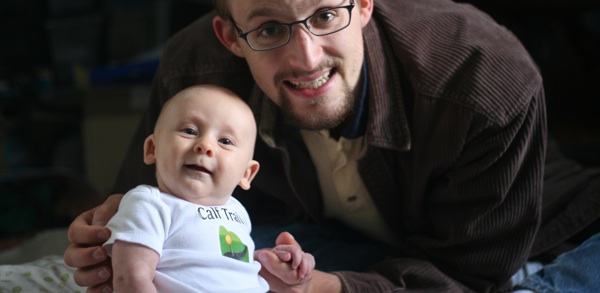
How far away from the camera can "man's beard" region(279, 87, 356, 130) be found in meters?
1.28

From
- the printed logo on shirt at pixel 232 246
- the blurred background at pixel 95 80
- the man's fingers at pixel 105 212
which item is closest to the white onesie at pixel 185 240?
the printed logo on shirt at pixel 232 246

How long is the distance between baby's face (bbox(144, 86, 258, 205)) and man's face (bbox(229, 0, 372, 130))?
18cm

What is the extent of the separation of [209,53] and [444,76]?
17.7 inches

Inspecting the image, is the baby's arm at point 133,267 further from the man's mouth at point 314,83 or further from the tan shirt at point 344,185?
the tan shirt at point 344,185

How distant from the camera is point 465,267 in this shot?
1420 mm

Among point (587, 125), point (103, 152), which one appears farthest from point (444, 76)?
point (587, 125)

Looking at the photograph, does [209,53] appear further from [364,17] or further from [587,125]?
[587,125]

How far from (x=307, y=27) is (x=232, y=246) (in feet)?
1.28

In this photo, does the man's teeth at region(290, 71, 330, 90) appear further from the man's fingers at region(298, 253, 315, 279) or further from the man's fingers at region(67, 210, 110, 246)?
the man's fingers at region(67, 210, 110, 246)

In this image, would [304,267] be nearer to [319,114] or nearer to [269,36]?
[319,114]

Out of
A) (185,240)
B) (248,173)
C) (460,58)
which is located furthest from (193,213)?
(460,58)

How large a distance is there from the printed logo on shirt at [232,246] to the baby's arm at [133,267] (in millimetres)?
99

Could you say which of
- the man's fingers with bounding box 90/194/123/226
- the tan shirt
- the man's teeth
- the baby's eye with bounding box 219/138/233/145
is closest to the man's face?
the man's teeth

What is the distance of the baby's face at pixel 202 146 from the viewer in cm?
102
